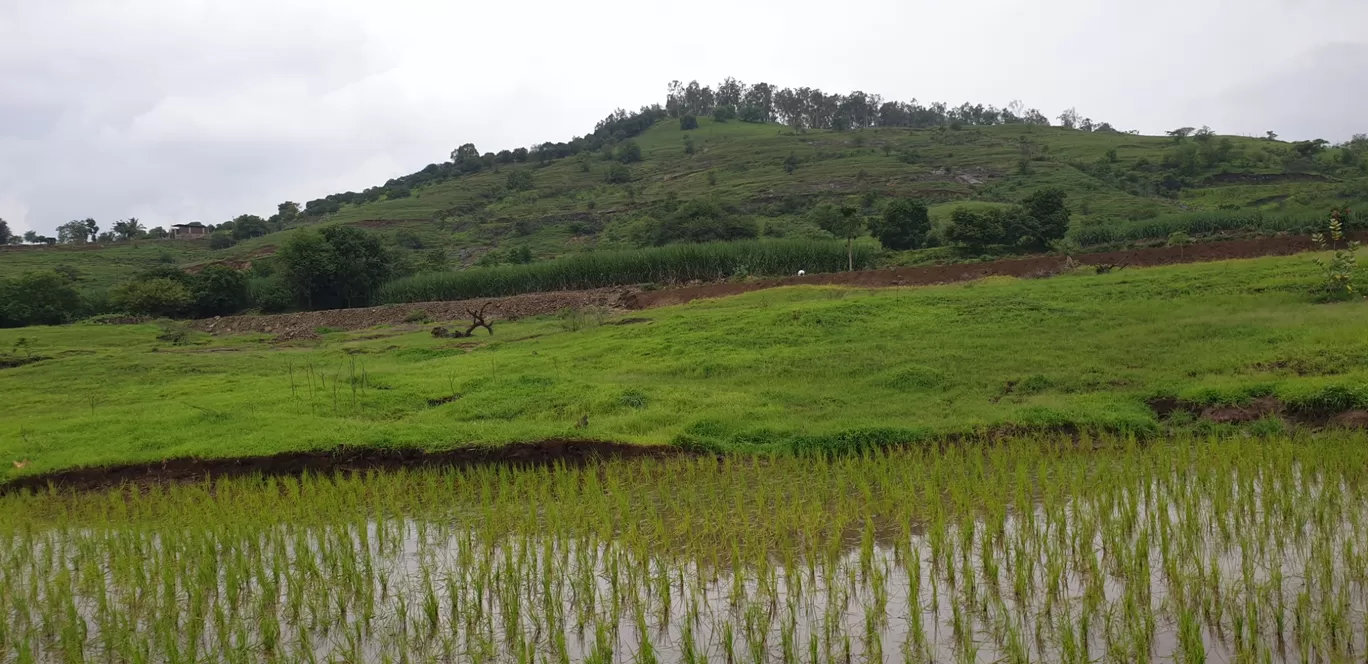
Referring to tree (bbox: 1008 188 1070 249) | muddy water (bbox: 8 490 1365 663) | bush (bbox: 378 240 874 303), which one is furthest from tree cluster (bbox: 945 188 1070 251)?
muddy water (bbox: 8 490 1365 663)

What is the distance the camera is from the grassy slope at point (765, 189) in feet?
206

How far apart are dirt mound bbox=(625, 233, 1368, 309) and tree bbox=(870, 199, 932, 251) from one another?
14237 mm

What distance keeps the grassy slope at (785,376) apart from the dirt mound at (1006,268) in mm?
4786

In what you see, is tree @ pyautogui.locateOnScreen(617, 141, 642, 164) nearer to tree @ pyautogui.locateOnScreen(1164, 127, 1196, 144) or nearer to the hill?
the hill

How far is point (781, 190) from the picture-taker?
259 ft

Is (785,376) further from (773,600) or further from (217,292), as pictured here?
(217,292)

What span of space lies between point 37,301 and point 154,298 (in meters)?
5.65

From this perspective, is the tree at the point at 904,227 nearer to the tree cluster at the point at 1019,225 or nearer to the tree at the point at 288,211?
the tree cluster at the point at 1019,225

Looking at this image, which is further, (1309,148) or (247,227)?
(247,227)

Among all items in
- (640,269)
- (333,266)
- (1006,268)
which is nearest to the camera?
(1006,268)

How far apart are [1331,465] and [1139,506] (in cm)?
230

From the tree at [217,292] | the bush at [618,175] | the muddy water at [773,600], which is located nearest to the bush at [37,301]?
the tree at [217,292]

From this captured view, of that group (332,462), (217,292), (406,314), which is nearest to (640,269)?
(406,314)

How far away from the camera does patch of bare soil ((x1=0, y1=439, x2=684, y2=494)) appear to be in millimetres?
11516
